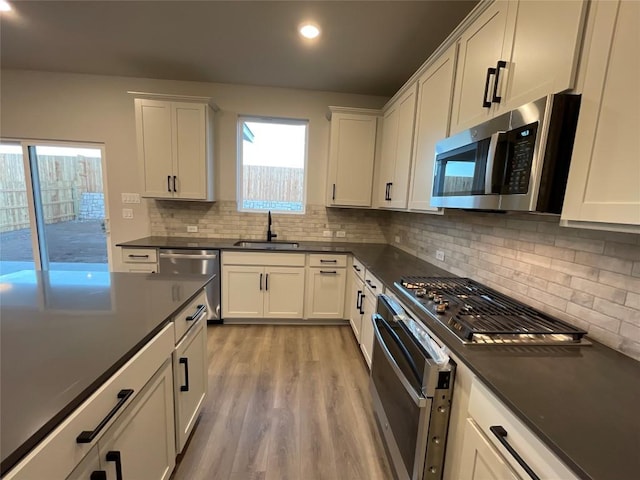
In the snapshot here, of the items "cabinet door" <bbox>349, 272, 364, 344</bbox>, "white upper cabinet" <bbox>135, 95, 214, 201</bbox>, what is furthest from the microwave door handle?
"white upper cabinet" <bbox>135, 95, 214, 201</bbox>

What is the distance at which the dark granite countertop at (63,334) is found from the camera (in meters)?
0.63

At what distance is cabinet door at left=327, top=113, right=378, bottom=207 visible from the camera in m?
3.14

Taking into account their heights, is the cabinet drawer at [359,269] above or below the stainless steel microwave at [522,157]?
below

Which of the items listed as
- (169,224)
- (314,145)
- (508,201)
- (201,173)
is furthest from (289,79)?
(508,201)

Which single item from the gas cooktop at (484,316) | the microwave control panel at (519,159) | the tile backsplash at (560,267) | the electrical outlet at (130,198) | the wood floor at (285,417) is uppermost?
the microwave control panel at (519,159)

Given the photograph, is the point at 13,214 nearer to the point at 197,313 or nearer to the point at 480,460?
the point at 197,313

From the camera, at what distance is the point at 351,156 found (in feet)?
10.5

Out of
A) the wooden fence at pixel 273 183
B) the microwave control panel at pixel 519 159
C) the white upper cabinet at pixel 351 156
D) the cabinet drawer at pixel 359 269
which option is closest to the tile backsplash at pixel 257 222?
the wooden fence at pixel 273 183

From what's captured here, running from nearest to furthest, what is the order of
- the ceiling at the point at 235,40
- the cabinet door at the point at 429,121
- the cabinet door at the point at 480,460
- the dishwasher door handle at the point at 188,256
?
the cabinet door at the point at 480,460 < the cabinet door at the point at 429,121 < the ceiling at the point at 235,40 < the dishwasher door handle at the point at 188,256

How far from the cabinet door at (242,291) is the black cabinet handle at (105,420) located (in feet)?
6.92

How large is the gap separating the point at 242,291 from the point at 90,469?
7.53 feet

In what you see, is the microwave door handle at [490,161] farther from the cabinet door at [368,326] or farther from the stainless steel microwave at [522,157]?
the cabinet door at [368,326]

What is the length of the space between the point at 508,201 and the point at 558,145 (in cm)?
24

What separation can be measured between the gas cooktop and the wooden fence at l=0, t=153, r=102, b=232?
385 centimetres
